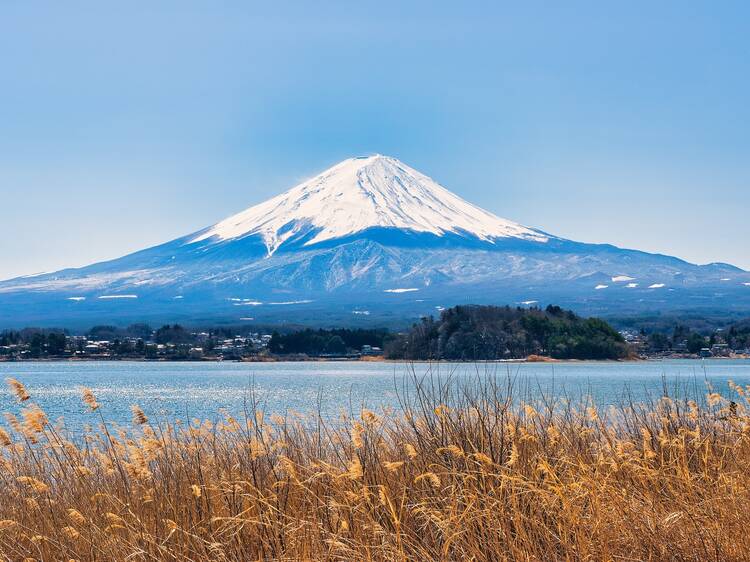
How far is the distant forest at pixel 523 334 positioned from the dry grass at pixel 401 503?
91360 millimetres

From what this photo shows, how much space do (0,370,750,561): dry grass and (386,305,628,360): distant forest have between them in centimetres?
9136

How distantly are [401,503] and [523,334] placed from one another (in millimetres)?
102145

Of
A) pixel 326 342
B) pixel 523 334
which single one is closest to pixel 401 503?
pixel 523 334

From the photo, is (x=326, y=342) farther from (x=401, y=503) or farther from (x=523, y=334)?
(x=401, y=503)

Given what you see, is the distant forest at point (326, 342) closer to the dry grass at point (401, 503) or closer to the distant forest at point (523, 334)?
the distant forest at point (523, 334)

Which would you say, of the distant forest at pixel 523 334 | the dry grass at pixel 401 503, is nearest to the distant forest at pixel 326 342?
the distant forest at pixel 523 334

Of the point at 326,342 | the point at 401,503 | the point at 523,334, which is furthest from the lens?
the point at 326,342

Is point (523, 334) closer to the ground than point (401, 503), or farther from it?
farther from it

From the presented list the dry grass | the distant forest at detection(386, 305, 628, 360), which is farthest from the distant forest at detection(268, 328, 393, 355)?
the dry grass

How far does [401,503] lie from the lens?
25.1 feet

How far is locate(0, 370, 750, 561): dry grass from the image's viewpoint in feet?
22.6

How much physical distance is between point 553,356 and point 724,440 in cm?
10658

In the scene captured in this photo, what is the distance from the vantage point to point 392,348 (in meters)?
114

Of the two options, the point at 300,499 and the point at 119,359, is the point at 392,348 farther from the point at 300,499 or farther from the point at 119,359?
the point at 300,499
